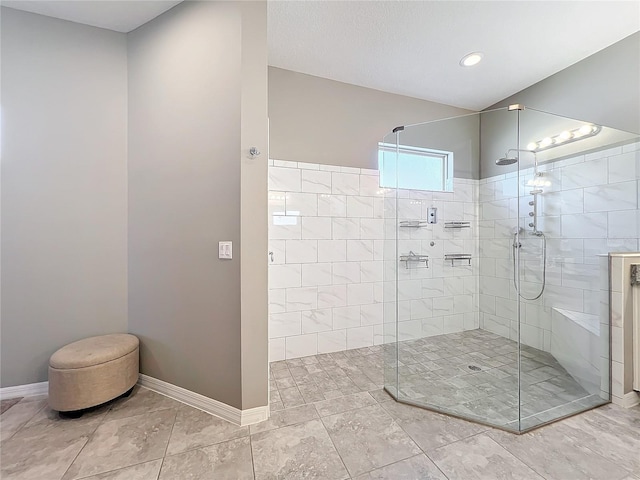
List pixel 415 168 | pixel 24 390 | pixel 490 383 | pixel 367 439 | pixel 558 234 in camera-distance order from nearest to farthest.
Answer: pixel 367 439 → pixel 24 390 → pixel 490 383 → pixel 558 234 → pixel 415 168

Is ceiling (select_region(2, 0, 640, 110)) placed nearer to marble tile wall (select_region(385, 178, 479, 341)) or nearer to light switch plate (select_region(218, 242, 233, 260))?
marble tile wall (select_region(385, 178, 479, 341))

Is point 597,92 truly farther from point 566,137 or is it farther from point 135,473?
point 135,473

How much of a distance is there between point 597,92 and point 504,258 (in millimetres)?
1661

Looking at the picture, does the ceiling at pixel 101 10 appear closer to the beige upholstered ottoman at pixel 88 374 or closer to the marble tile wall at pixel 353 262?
the marble tile wall at pixel 353 262

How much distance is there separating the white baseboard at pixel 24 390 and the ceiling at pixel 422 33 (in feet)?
9.06

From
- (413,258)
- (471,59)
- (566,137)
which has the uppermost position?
(471,59)

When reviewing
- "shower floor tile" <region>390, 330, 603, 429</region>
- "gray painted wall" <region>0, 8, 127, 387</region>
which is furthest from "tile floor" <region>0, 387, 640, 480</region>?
"gray painted wall" <region>0, 8, 127, 387</region>

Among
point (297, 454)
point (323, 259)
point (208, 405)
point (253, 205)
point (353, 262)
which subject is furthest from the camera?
point (353, 262)

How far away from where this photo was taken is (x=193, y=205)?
1.80 m

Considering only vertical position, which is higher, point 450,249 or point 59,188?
point 59,188

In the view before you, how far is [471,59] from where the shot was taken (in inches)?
95.1

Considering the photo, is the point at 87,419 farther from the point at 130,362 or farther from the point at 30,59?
the point at 30,59

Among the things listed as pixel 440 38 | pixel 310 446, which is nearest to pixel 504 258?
pixel 440 38

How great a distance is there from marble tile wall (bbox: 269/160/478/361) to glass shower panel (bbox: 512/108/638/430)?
585 millimetres
